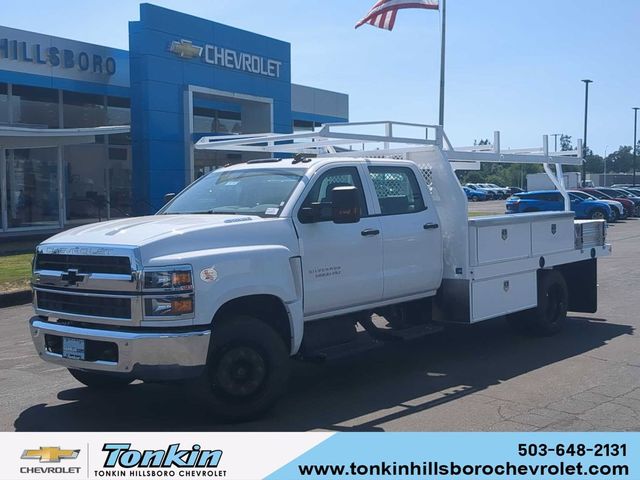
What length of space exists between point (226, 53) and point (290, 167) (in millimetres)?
21077

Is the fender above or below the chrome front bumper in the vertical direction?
above

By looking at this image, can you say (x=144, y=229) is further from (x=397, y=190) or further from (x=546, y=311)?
(x=546, y=311)

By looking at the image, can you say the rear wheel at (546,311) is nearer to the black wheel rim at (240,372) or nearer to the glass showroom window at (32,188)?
the black wheel rim at (240,372)

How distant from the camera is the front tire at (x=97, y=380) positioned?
6.89m

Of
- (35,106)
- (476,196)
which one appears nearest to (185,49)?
(35,106)

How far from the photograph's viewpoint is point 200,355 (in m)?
5.59

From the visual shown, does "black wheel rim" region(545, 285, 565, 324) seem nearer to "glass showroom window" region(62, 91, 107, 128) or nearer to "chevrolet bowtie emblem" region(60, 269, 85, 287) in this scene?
"chevrolet bowtie emblem" region(60, 269, 85, 287)

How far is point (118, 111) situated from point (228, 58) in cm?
436

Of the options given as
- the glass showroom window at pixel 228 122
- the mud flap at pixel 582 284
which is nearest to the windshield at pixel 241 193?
the mud flap at pixel 582 284

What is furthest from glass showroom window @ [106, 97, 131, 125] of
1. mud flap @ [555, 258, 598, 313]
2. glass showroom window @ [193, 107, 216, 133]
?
mud flap @ [555, 258, 598, 313]

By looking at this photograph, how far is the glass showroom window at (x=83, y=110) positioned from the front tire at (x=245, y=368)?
2123 cm

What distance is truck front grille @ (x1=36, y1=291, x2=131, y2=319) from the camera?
5656mm

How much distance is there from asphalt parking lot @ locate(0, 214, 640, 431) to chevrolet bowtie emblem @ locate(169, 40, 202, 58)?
16830mm

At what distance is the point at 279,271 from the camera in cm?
621
